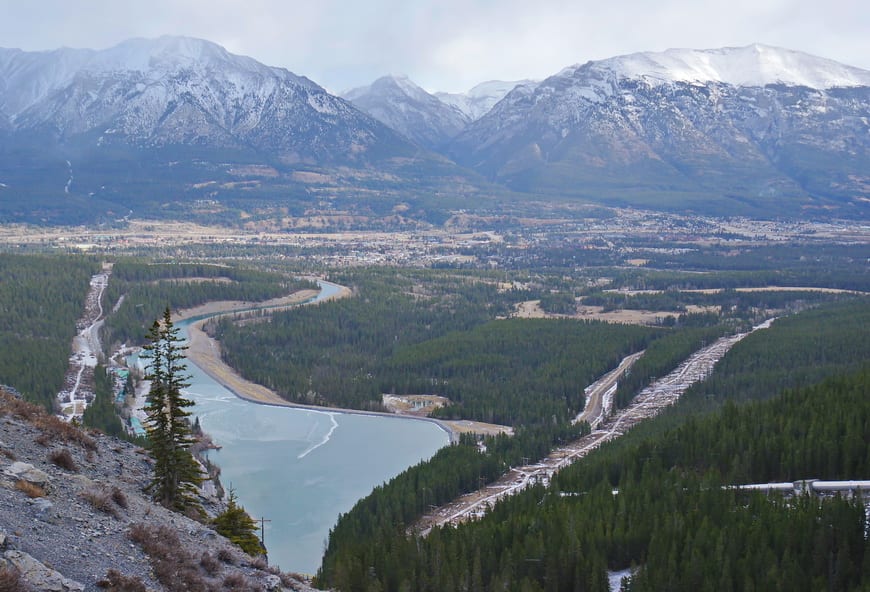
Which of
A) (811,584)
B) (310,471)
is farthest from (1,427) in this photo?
(310,471)

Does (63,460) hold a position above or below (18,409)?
below

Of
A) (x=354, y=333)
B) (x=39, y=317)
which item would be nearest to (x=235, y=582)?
(x=354, y=333)

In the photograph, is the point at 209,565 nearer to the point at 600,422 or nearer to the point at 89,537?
the point at 89,537

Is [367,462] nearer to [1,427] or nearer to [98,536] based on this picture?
[1,427]

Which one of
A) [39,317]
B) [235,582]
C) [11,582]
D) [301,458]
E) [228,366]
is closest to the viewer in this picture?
[11,582]

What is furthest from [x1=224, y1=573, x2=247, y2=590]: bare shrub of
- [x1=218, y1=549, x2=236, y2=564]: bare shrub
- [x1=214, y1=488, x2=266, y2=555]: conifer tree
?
[x1=214, y1=488, x2=266, y2=555]: conifer tree
